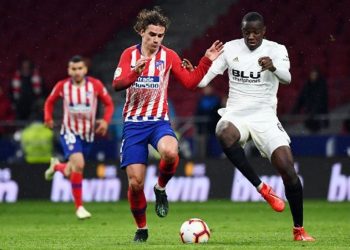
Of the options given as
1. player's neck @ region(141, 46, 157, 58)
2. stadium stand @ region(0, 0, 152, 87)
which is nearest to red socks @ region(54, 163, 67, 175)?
player's neck @ region(141, 46, 157, 58)

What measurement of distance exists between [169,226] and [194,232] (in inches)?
115

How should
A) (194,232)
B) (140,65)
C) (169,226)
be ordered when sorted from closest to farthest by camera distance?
(140,65), (194,232), (169,226)

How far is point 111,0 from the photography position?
84.8 ft

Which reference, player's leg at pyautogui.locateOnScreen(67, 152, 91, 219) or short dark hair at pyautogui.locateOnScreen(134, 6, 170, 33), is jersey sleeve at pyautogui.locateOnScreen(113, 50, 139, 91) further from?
player's leg at pyautogui.locateOnScreen(67, 152, 91, 219)

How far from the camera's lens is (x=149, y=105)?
9.53 m

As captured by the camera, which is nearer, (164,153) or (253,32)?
(164,153)

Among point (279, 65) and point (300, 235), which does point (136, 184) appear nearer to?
point (300, 235)

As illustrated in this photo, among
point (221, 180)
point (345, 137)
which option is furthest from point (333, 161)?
point (221, 180)

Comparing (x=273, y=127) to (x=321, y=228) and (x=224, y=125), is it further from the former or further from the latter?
(x=321, y=228)

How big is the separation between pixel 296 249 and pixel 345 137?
8698 millimetres

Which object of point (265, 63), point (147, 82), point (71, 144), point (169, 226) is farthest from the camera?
point (71, 144)

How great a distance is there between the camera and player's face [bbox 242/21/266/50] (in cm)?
959

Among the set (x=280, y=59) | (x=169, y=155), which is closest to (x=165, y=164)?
(x=169, y=155)

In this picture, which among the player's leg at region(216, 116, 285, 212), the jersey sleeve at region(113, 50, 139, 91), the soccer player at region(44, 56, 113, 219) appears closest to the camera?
the jersey sleeve at region(113, 50, 139, 91)
